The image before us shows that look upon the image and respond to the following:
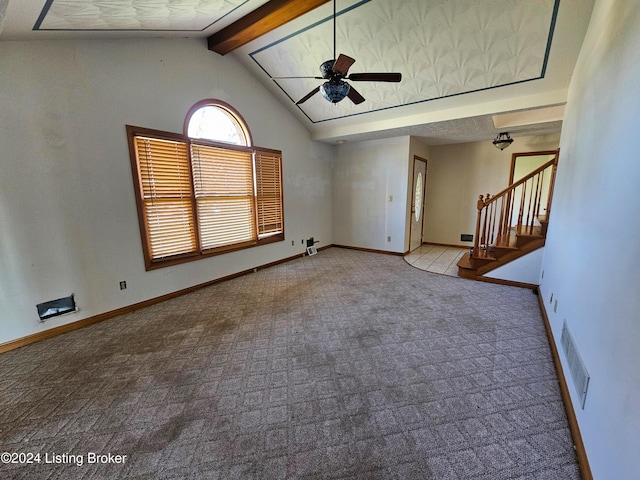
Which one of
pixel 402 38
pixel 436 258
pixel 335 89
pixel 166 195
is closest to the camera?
pixel 335 89

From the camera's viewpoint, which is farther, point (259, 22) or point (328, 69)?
point (259, 22)

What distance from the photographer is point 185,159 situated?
3.59 metres

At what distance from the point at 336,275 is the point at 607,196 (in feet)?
11.1

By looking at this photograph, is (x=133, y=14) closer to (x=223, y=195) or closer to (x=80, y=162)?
(x=80, y=162)

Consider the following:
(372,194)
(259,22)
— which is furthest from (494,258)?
(259,22)

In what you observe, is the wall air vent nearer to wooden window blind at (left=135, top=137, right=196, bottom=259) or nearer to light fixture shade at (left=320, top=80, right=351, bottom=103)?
wooden window blind at (left=135, top=137, right=196, bottom=259)

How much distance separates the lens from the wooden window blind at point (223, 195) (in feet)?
12.5

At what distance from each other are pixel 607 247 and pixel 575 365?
31.5 inches

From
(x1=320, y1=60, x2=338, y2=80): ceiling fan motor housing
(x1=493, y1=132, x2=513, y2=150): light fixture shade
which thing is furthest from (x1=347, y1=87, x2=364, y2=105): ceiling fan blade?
(x1=493, y1=132, x2=513, y2=150): light fixture shade

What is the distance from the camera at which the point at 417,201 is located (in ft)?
20.1

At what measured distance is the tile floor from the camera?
467 centimetres

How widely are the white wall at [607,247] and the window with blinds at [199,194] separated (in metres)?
4.11

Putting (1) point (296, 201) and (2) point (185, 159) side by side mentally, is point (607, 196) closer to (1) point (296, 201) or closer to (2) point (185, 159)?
(2) point (185, 159)

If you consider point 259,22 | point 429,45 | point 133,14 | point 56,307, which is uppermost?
point 259,22
